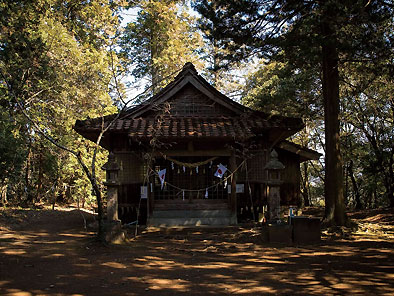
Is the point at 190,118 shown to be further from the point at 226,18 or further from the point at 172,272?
the point at 172,272

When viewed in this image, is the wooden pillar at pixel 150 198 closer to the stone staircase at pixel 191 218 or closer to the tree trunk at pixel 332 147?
the stone staircase at pixel 191 218

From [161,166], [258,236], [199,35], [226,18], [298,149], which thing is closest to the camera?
[258,236]

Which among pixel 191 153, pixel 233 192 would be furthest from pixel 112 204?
pixel 233 192

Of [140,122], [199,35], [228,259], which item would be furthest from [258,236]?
[199,35]

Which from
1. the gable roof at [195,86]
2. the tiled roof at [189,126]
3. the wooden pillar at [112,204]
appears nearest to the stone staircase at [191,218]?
the wooden pillar at [112,204]

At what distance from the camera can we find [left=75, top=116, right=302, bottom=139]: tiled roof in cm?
1148

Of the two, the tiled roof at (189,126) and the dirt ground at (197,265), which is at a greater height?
the tiled roof at (189,126)

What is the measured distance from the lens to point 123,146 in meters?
12.8

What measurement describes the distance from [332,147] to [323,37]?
3617mm

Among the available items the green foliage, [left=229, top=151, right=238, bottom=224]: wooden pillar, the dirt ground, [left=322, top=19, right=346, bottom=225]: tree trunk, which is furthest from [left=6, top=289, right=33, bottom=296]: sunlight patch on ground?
the green foliage

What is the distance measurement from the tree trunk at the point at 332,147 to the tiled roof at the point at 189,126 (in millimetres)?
1450

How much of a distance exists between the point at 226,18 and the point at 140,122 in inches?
190

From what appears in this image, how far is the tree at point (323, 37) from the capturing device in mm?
9570

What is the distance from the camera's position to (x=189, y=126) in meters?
12.2
